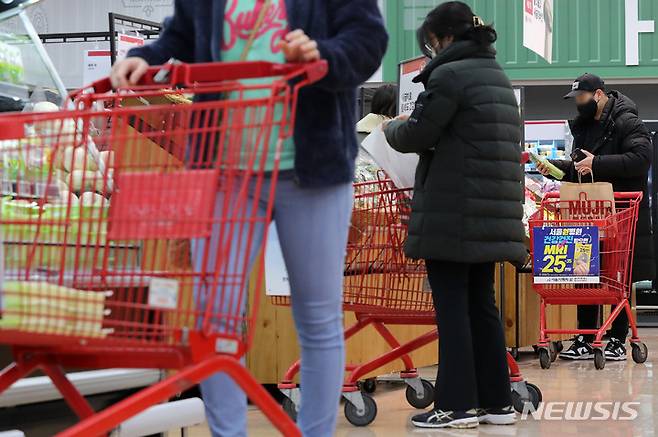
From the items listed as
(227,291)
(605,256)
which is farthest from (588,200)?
(227,291)

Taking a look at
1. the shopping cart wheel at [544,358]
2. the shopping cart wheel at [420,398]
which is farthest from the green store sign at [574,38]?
the shopping cart wheel at [420,398]

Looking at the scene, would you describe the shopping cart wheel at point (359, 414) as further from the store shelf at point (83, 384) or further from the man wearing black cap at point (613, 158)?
the man wearing black cap at point (613, 158)

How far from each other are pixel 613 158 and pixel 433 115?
3628mm

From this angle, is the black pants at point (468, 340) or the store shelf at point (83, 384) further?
the black pants at point (468, 340)

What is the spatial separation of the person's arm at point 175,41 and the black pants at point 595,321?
5.26 m

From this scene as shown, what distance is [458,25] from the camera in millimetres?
4180

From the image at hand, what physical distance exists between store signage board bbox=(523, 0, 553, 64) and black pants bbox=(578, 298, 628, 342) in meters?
1.62

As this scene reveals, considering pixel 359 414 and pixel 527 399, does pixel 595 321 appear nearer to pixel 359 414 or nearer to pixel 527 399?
pixel 527 399

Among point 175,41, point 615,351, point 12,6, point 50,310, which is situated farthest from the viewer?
point 615,351

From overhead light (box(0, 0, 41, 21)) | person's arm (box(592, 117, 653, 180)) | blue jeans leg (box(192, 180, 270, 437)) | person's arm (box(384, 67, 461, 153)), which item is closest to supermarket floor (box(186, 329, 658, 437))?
person's arm (box(384, 67, 461, 153))

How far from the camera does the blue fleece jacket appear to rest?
235 cm

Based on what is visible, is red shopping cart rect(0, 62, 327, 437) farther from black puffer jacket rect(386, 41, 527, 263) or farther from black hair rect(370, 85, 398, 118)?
black hair rect(370, 85, 398, 118)

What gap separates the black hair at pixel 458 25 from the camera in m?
4.16

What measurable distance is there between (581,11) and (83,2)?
5.26m
